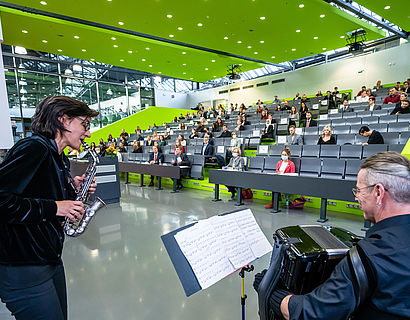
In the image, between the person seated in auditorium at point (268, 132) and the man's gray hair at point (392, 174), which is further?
the person seated in auditorium at point (268, 132)

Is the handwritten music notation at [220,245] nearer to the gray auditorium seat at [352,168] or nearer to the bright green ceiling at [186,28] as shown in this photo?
the gray auditorium seat at [352,168]

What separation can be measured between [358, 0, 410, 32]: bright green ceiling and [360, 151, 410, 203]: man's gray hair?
33.2 ft

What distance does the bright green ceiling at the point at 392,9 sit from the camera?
8125 mm

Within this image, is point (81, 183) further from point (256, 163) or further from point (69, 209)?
point (256, 163)

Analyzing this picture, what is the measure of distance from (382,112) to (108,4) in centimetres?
911

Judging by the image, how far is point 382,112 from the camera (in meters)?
6.66

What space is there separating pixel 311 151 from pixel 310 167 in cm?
76

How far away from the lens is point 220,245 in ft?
3.59

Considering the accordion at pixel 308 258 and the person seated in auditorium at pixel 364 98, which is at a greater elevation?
the person seated in auditorium at pixel 364 98

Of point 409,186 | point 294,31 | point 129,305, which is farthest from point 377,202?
point 294,31

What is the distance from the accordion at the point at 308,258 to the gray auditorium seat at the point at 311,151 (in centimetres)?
472

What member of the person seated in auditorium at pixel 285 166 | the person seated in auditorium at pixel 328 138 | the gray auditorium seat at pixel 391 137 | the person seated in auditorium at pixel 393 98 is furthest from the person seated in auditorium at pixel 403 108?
the person seated in auditorium at pixel 285 166

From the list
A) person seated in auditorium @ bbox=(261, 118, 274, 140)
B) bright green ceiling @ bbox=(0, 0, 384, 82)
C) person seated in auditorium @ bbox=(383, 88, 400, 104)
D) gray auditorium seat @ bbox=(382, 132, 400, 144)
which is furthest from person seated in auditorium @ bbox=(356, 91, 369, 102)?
gray auditorium seat @ bbox=(382, 132, 400, 144)

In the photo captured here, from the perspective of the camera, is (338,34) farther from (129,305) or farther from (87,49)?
(129,305)
